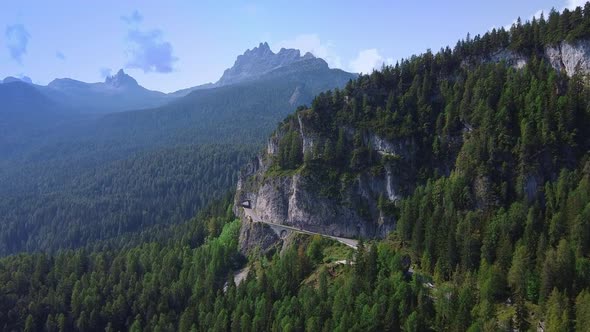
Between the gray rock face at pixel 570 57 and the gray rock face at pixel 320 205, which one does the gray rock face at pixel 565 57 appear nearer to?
the gray rock face at pixel 570 57

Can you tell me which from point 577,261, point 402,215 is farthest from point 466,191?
point 577,261

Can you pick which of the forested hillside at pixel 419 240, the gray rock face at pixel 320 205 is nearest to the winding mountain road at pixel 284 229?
the gray rock face at pixel 320 205

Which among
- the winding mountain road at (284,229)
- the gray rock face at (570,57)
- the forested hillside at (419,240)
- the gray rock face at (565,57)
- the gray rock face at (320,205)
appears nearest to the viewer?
the forested hillside at (419,240)

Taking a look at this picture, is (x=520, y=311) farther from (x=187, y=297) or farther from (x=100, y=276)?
(x=100, y=276)

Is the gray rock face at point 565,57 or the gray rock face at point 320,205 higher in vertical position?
the gray rock face at point 565,57

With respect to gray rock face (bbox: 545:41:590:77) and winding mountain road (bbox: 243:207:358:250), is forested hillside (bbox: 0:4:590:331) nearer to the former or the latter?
gray rock face (bbox: 545:41:590:77)

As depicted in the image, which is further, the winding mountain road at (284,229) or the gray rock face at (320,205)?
the gray rock face at (320,205)

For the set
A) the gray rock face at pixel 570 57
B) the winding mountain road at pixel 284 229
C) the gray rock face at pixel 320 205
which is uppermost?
the gray rock face at pixel 570 57

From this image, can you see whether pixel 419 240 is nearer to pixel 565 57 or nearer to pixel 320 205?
pixel 320 205

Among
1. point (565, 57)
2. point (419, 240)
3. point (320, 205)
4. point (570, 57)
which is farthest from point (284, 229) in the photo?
point (570, 57)
